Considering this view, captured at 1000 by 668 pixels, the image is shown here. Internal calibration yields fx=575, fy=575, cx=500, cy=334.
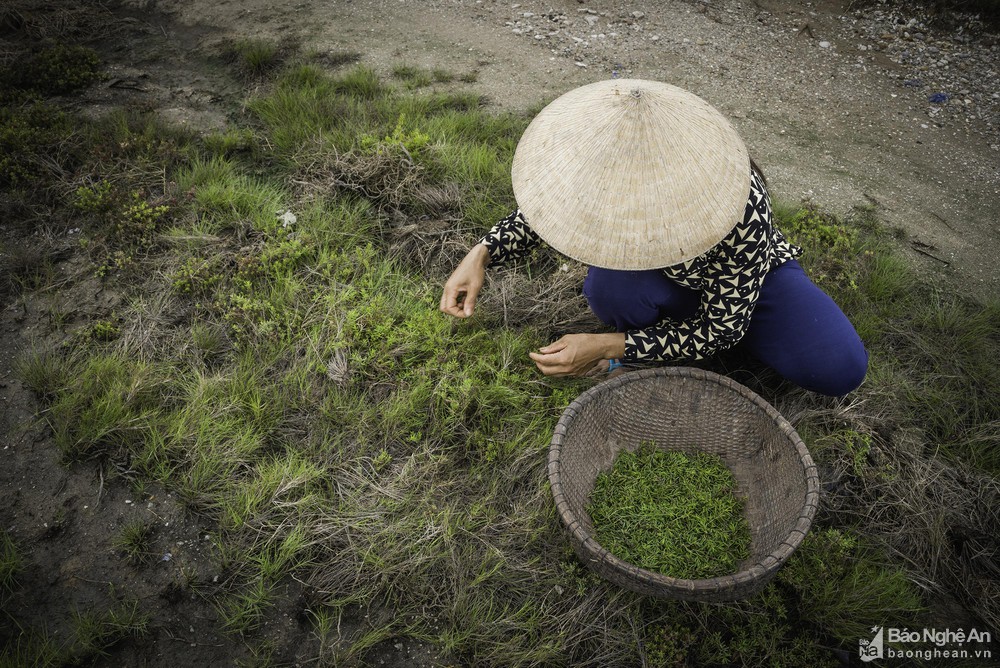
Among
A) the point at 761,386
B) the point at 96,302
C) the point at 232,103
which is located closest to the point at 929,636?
the point at 761,386

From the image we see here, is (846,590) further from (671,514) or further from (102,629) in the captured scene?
(102,629)

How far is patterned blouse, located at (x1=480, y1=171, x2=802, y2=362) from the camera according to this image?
1.79 m

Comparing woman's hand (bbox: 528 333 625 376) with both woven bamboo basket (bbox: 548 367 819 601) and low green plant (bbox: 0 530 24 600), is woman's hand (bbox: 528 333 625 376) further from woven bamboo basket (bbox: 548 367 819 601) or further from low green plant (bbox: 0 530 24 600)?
low green plant (bbox: 0 530 24 600)

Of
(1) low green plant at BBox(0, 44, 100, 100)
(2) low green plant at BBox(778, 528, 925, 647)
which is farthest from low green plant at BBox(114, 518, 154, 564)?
(1) low green plant at BBox(0, 44, 100, 100)

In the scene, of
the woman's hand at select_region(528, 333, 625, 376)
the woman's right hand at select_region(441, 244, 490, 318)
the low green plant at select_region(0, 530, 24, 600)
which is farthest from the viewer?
the woman's right hand at select_region(441, 244, 490, 318)

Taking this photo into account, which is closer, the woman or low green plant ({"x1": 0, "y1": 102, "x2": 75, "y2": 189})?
the woman

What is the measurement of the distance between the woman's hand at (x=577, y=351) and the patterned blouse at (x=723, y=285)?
0.06m

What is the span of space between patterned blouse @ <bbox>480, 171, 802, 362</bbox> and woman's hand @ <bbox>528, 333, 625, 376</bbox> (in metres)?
0.06

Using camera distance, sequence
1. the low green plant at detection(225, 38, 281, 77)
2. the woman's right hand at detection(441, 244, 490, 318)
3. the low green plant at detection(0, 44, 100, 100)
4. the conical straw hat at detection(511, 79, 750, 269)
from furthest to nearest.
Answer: the low green plant at detection(225, 38, 281, 77) → the low green plant at detection(0, 44, 100, 100) → the woman's right hand at detection(441, 244, 490, 318) → the conical straw hat at detection(511, 79, 750, 269)

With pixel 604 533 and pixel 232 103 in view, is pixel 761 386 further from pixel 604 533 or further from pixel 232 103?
pixel 232 103

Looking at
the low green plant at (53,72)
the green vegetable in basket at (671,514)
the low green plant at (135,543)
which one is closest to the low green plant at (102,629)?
the low green plant at (135,543)

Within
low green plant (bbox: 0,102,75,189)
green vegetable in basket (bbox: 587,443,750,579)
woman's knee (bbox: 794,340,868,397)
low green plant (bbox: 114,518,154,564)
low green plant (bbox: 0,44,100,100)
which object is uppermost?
low green plant (bbox: 0,44,100,100)

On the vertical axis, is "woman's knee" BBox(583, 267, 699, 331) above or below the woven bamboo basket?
above

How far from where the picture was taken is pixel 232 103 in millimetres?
3541
